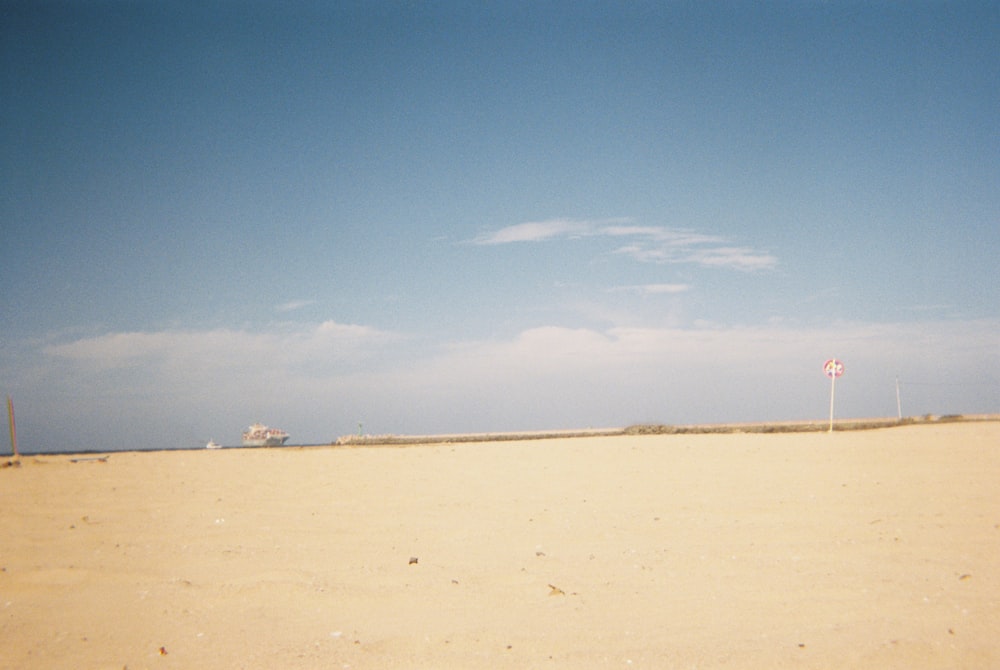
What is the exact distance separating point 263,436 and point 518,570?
115 feet

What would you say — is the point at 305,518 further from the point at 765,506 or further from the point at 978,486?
the point at 978,486

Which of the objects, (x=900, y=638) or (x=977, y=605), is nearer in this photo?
(x=900, y=638)

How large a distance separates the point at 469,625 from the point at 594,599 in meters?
0.90

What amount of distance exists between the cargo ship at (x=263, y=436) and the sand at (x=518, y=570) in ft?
92.7

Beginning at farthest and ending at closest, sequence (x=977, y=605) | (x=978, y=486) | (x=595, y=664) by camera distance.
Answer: (x=978, y=486), (x=977, y=605), (x=595, y=664)

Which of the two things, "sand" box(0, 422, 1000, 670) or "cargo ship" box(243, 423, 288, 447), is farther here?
"cargo ship" box(243, 423, 288, 447)

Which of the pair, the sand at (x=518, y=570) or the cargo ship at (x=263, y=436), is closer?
the sand at (x=518, y=570)

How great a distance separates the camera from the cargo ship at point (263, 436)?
36.4 m

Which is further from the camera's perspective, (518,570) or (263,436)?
(263,436)

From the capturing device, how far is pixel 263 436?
36625 millimetres

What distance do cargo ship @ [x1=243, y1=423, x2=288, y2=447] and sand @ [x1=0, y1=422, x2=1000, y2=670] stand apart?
28265 mm

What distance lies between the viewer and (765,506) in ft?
22.1

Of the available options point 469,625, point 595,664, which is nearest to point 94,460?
point 469,625

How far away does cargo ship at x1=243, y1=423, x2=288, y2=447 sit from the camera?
3638 cm
